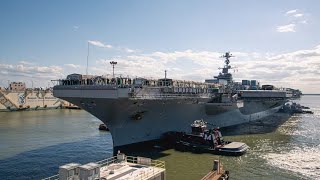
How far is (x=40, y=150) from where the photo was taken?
96.0 ft

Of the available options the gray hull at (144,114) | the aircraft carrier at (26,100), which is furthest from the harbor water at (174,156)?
the aircraft carrier at (26,100)

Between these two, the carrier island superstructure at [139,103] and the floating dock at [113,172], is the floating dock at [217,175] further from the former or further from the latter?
the carrier island superstructure at [139,103]

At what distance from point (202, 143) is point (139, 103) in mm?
7911

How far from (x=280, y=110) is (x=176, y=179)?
71.7m

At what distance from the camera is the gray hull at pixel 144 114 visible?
26.2m

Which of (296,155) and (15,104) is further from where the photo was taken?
(15,104)

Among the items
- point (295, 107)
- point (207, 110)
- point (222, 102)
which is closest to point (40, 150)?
point (207, 110)

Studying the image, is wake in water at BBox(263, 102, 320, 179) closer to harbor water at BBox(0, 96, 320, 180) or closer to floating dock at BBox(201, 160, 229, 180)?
harbor water at BBox(0, 96, 320, 180)

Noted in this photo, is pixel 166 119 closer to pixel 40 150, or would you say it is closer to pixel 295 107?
pixel 40 150

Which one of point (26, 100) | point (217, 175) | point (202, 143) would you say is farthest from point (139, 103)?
point (26, 100)

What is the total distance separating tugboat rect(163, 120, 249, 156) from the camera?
2898 cm

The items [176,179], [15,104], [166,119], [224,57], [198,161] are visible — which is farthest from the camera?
[15,104]

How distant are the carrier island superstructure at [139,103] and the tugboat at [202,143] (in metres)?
2.30

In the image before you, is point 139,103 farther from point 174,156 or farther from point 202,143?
point 202,143
